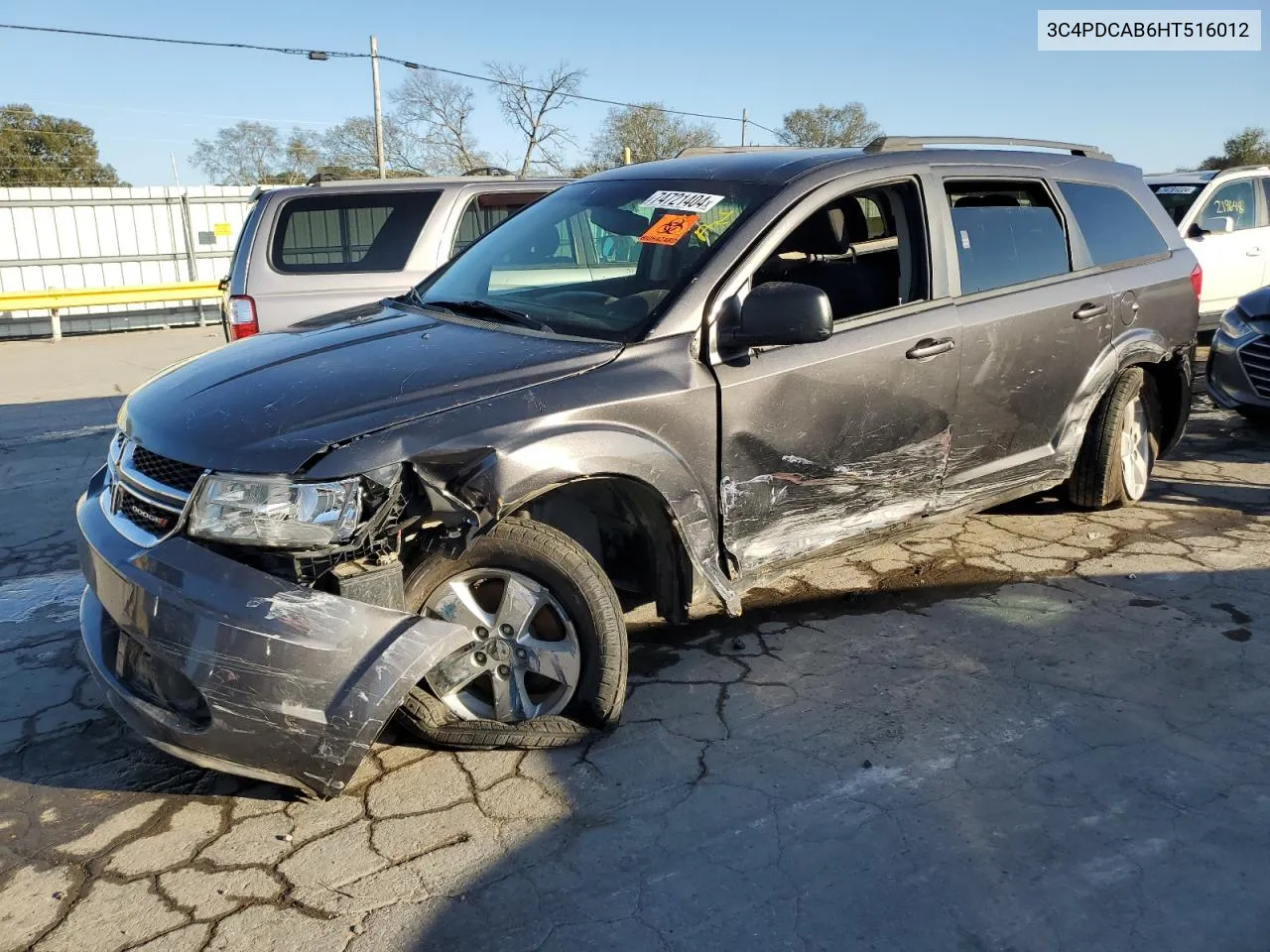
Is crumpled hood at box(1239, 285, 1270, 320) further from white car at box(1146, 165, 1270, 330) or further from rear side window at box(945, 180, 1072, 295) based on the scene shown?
rear side window at box(945, 180, 1072, 295)

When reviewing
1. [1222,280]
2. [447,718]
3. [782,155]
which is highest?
[782,155]

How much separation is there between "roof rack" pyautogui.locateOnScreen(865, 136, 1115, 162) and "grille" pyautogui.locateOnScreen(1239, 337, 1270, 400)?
2560 millimetres

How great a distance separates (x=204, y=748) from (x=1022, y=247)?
12.7 feet

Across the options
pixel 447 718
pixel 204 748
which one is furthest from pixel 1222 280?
pixel 204 748

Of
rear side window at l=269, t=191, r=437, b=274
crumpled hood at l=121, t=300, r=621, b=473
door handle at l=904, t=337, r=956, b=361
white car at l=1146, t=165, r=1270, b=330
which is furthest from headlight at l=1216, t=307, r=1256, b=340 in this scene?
crumpled hood at l=121, t=300, r=621, b=473

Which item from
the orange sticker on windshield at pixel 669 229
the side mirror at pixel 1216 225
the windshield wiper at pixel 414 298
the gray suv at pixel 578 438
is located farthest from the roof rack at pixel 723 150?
the side mirror at pixel 1216 225

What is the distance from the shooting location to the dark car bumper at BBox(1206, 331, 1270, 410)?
7.01 m

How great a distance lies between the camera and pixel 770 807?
2883mm

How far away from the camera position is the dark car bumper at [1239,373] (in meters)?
7.01

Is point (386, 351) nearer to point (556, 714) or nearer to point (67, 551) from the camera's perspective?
point (556, 714)

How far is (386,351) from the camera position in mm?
3324

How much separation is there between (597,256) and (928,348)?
1352 mm

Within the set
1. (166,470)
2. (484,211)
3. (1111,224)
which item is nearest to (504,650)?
(166,470)

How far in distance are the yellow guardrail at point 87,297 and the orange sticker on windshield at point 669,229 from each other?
1300 cm
